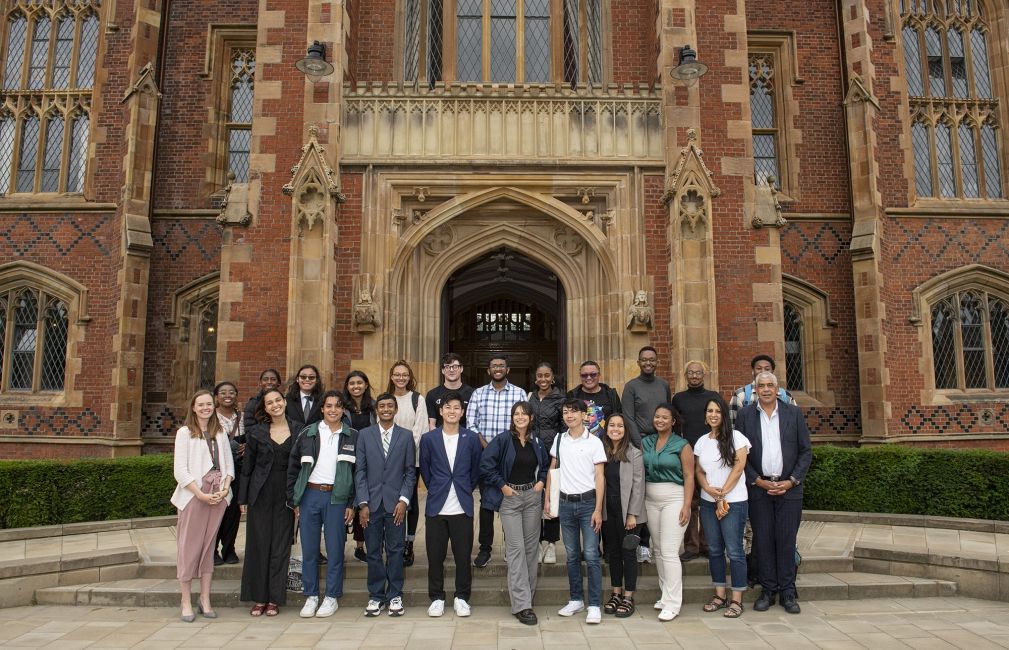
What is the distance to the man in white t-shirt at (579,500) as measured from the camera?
5.41 metres

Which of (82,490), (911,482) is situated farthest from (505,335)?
(82,490)

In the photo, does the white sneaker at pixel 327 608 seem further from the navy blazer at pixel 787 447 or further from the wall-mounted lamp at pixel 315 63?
the wall-mounted lamp at pixel 315 63

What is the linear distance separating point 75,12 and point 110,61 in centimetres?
170

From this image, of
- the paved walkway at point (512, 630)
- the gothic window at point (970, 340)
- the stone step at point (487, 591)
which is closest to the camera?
the paved walkway at point (512, 630)

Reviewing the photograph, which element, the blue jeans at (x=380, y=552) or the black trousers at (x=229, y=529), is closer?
the blue jeans at (x=380, y=552)

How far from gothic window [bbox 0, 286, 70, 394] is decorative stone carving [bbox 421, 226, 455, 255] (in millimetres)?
7660

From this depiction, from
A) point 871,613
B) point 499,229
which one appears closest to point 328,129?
point 499,229

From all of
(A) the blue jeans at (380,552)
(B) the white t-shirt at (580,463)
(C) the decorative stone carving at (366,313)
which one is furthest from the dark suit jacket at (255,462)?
(C) the decorative stone carving at (366,313)

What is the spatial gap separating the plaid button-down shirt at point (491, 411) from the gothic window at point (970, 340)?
1075cm

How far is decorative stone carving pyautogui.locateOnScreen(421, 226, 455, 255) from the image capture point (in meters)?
11.0

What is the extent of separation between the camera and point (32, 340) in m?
13.5

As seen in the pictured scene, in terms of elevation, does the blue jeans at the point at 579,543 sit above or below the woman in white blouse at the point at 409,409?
below

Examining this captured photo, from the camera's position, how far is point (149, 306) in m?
13.6

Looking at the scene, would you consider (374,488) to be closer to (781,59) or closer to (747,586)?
(747,586)
